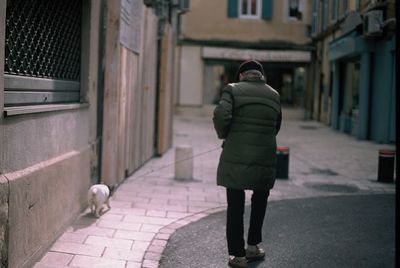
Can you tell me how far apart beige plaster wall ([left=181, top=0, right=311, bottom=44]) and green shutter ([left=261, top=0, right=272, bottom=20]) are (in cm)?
21

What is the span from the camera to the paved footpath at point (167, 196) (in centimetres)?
502

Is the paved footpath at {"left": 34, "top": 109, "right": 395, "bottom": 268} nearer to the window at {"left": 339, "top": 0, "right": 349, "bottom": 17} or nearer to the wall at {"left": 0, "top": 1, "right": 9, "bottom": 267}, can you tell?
the wall at {"left": 0, "top": 1, "right": 9, "bottom": 267}

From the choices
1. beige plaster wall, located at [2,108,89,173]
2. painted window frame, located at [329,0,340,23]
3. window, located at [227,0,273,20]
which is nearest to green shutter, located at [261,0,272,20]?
window, located at [227,0,273,20]

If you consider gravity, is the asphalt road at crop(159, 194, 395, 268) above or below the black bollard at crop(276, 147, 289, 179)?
below

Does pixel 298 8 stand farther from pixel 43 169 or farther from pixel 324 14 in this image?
pixel 43 169

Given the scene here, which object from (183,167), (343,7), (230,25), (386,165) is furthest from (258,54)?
(183,167)

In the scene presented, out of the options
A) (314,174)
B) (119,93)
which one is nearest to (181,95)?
(314,174)

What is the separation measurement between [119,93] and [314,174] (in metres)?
4.35

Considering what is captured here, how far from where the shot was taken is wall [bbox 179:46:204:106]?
28125mm

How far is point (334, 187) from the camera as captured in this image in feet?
29.7

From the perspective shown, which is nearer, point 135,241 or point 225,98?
point 225,98

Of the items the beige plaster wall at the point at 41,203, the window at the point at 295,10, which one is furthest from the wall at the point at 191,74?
the beige plaster wall at the point at 41,203

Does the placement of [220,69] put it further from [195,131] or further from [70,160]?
[70,160]

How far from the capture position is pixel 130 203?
7.22 metres
